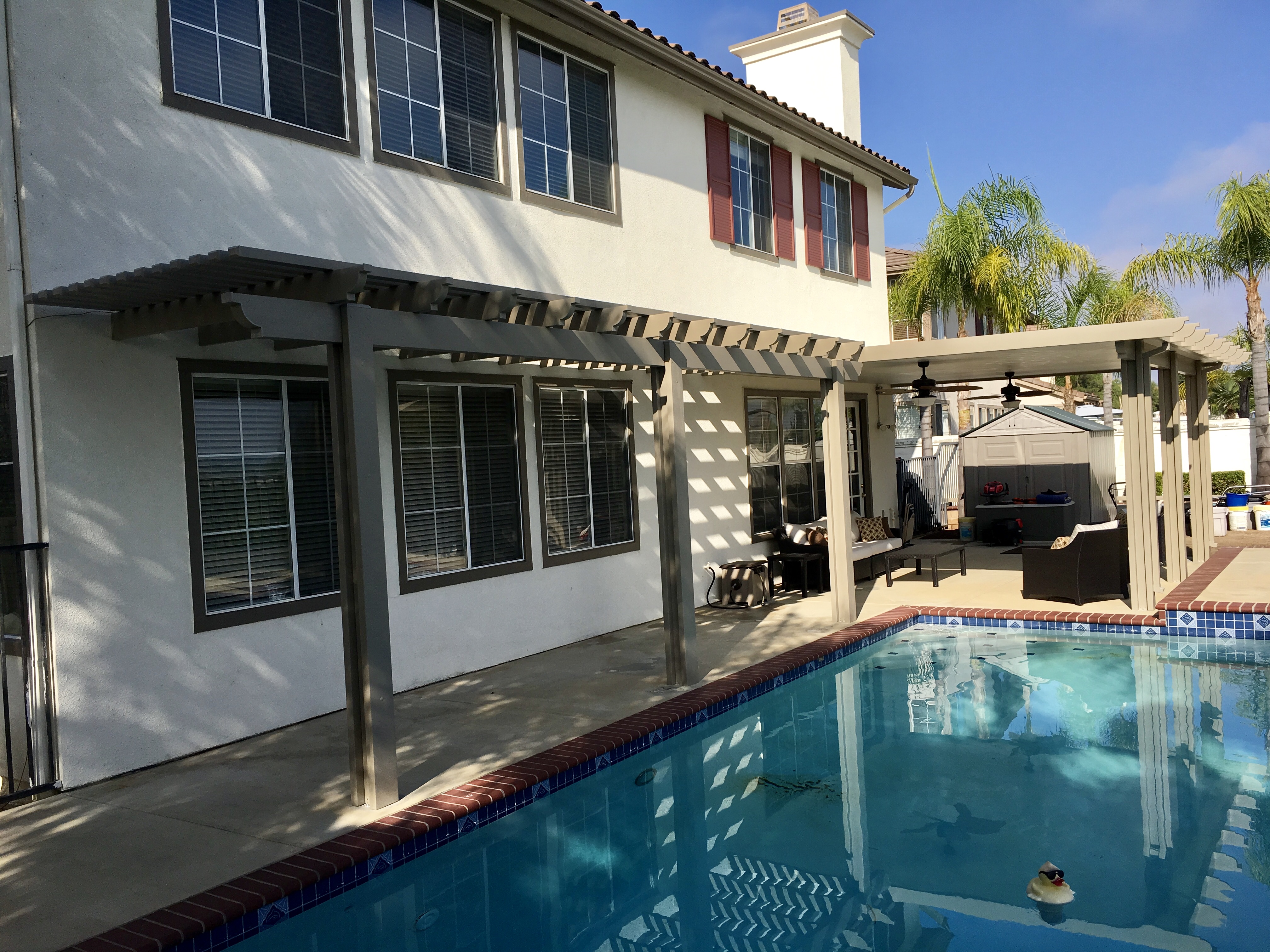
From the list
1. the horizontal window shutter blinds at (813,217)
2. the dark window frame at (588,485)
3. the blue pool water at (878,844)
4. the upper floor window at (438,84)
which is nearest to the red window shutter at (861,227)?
the horizontal window shutter blinds at (813,217)

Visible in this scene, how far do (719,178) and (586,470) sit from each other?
399cm

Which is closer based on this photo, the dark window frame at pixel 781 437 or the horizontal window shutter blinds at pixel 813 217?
the dark window frame at pixel 781 437

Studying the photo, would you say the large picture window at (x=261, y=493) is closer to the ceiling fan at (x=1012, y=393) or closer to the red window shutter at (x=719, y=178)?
the red window shutter at (x=719, y=178)

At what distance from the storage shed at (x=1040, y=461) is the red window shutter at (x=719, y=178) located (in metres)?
8.86

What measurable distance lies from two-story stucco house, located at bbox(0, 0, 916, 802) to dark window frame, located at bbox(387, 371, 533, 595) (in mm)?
31

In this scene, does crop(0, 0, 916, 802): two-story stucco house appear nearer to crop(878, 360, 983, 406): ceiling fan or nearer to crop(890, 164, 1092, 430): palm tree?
crop(878, 360, 983, 406): ceiling fan

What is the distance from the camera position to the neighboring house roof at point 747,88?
873 centimetres

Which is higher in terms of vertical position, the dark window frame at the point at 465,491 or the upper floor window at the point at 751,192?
the upper floor window at the point at 751,192

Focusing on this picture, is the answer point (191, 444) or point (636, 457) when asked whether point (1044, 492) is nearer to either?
point (636, 457)

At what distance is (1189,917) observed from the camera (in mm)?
4430

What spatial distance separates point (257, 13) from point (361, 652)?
4475mm

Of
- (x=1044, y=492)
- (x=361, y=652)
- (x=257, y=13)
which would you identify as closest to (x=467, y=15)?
(x=257, y=13)

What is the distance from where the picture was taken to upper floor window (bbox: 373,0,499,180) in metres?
7.66

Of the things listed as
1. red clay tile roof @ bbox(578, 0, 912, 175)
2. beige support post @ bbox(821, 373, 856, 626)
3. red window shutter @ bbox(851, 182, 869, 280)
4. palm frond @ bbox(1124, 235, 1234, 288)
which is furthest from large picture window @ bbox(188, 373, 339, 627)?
palm frond @ bbox(1124, 235, 1234, 288)
